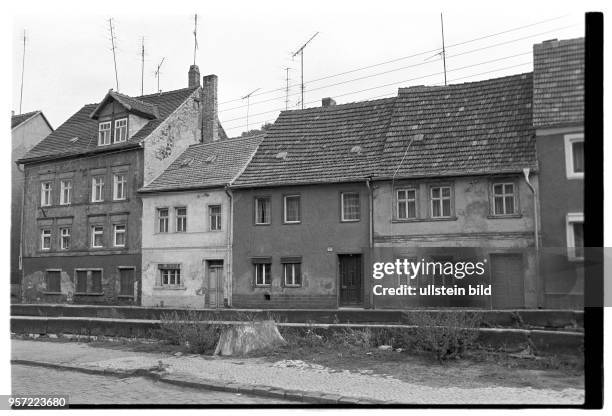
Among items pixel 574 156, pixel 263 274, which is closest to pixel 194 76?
pixel 574 156

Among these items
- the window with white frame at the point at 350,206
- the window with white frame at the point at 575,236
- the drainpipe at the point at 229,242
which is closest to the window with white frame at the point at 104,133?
the drainpipe at the point at 229,242

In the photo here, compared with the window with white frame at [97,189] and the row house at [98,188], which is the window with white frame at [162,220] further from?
the window with white frame at [97,189]

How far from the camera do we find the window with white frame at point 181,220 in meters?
16.1

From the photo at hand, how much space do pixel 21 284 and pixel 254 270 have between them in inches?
283

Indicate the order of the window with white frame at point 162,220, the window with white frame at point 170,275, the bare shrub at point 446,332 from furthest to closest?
the window with white frame at point 170,275
the window with white frame at point 162,220
the bare shrub at point 446,332

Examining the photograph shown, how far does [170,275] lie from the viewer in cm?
1598

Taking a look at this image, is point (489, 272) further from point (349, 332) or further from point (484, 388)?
point (349, 332)

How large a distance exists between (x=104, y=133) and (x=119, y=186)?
1.13 m

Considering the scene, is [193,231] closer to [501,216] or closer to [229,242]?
[229,242]

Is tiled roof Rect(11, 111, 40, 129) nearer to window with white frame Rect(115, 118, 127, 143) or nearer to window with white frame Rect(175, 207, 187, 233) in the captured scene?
window with white frame Rect(115, 118, 127, 143)

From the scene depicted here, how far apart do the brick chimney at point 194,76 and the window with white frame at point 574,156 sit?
439 centimetres

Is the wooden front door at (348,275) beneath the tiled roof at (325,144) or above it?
beneath

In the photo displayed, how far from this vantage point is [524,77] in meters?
6.25

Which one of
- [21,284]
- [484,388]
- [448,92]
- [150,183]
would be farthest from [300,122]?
[484,388]
